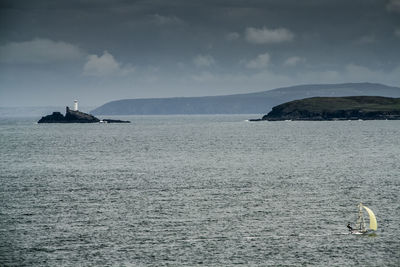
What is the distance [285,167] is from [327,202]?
4074cm

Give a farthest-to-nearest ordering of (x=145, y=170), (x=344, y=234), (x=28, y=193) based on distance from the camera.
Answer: (x=145, y=170) → (x=28, y=193) → (x=344, y=234)

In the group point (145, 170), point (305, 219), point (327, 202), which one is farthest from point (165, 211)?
point (145, 170)

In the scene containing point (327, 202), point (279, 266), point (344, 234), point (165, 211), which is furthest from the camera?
point (327, 202)

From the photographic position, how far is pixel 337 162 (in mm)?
119250

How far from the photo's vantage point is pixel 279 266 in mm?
45156

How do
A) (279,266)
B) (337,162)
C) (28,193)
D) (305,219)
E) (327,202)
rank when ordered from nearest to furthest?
(279,266) → (305,219) → (327,202) → (28,193) → (337,162)

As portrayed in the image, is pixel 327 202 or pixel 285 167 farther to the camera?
pixel 285 167

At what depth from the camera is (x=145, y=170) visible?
10788 centimetres

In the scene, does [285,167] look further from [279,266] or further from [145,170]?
[279,266]

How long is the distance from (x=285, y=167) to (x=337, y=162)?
48.0 ft

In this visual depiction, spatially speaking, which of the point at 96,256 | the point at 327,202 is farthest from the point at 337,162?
the point at 96,256

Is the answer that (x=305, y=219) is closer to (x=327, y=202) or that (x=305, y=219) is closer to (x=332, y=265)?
(x=327, y=202)

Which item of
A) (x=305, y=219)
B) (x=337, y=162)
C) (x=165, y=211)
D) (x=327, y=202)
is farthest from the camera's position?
(x=337, y=162)

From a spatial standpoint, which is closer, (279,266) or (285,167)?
(279,266)
